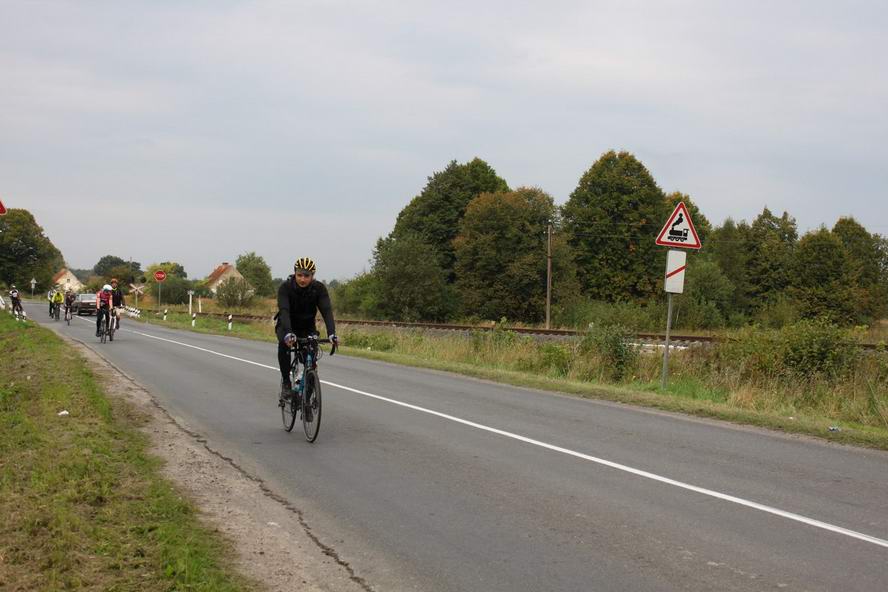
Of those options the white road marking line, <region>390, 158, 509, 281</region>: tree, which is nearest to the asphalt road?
the white road marking line

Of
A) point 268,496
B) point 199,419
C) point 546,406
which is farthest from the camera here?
point 546,406

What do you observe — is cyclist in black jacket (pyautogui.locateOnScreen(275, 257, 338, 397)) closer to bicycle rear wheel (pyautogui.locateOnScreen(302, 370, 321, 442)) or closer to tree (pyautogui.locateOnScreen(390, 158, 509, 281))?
bicycle rear wheel (pyautogui.locateOnScreen(302, 370, 321, 442))

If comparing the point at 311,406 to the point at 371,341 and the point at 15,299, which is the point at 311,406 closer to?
the point at 371,341

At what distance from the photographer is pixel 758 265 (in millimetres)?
78188

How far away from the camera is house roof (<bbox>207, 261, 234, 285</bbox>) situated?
459 feet

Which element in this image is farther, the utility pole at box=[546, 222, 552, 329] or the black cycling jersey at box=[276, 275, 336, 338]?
the utility pole at box=[546, 222, 552, 329]

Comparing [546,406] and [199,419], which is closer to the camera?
[199,419]

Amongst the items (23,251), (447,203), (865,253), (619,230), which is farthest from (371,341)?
(23,251)

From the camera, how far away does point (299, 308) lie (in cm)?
955

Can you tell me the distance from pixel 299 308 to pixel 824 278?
7007 cm

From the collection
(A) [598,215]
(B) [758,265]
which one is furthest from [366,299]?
(B) [758,265]

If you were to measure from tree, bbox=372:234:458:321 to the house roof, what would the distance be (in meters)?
79.9

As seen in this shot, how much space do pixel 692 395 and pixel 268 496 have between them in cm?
1006

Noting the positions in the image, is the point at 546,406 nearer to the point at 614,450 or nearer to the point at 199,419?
the point at 614,450
